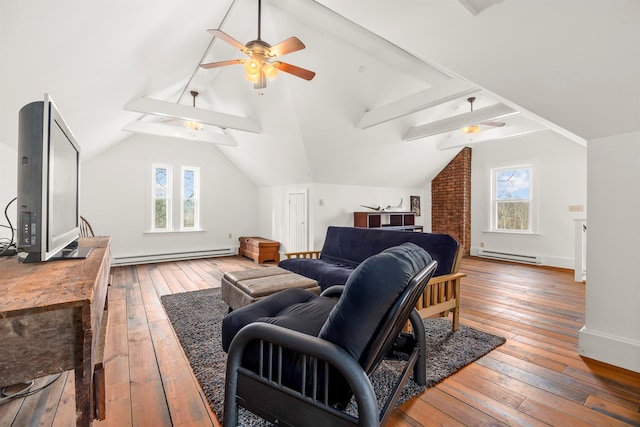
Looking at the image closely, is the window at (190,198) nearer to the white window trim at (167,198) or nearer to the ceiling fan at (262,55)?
the white window trim at (167,198)

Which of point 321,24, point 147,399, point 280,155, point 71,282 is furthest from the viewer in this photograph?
point 280,155

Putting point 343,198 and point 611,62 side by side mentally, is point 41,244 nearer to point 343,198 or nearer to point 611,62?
point 611,62

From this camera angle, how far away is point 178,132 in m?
5.58

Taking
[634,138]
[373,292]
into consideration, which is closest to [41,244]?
[373,292]

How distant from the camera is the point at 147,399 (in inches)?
65.2

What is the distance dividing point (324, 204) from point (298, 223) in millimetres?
679

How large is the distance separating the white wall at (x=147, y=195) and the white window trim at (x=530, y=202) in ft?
18.7

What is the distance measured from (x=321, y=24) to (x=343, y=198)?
332 cm

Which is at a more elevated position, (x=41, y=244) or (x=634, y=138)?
(x=634, y=138)

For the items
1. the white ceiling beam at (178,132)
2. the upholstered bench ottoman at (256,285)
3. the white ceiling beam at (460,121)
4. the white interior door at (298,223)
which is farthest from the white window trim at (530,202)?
the white ceiling beam at (178,132)

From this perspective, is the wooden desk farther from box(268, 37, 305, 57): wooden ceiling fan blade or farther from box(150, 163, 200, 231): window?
box(150, 163, 200, 231): window

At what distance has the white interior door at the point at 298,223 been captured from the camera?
5656 millimetres

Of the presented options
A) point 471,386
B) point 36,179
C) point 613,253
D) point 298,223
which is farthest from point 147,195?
point 613,253

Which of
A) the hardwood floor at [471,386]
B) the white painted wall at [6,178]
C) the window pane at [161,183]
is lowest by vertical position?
the hardwood floor at [471,386]
